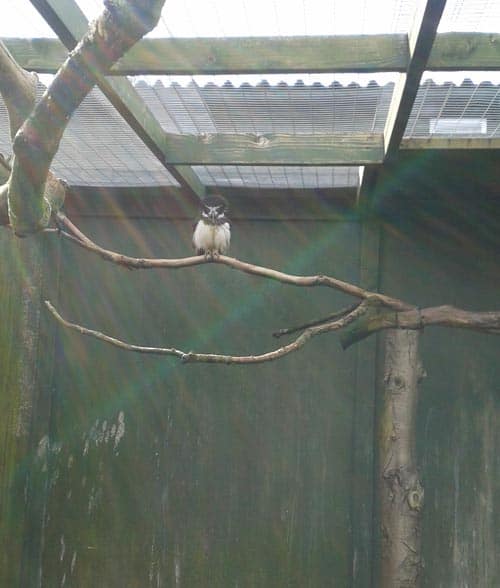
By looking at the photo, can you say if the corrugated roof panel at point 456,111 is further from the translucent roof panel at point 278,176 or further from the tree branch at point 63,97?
the tree branch at point 63,97

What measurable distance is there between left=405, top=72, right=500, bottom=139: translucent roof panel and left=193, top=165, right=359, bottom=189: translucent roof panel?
2.30ft

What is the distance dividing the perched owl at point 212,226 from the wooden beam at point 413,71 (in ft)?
3.28

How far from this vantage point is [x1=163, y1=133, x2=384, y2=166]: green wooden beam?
3873 millimetres

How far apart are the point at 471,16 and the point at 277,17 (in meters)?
0.65

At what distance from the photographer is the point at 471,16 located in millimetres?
2865

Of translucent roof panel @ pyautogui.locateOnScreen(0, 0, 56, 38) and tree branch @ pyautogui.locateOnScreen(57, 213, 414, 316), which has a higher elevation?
translucent roof panel @ pyautogui.locateOnScreen(0, 0, 56, 38)

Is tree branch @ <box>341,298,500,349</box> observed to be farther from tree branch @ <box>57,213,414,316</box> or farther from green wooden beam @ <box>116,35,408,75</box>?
green wooden beam @ <box>116,35,408,75</box>

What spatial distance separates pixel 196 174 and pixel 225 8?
1.75 metres

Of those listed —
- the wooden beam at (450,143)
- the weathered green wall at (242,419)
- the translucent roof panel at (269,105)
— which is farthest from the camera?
the weathered green wall at (242,419)

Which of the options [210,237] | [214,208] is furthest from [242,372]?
[214,208]

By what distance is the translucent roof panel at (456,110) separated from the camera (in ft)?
10.8

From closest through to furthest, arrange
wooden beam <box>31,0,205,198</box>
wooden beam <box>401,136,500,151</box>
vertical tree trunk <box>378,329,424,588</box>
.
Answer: wooden beam <box>31,0,205,198</box> < vertical tree trunk <box>378,329,424,588</box> < wooden beam <box>401,136,500,151</box>

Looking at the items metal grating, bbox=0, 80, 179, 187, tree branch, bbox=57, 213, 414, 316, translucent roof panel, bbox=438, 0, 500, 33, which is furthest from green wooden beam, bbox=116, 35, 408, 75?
tree branch, bbox=57, 213, 414, 316

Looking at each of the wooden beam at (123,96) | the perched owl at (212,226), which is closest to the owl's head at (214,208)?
the perched owl at (212,226)
